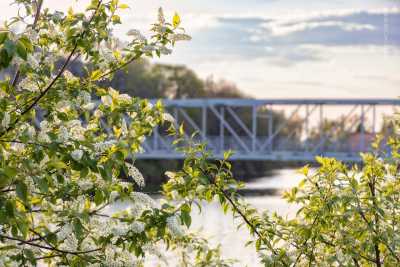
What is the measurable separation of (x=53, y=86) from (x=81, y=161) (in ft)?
2.10

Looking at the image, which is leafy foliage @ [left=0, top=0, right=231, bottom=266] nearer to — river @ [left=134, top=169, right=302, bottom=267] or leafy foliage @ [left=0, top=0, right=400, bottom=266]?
leafy foliage @ [left=0, top=0, right=400, bottom=266]

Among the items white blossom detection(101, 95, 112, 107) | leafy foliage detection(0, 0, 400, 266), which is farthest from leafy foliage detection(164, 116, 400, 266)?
white blossom detection(101, 95, 112, 107)

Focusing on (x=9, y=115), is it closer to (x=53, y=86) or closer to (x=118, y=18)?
(x=53, y=86)

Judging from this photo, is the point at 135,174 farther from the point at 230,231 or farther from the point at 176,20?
the point at 230,231

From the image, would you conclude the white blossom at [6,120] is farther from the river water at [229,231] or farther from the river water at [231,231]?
the river water at [231,231]

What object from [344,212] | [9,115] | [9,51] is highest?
[9,51]

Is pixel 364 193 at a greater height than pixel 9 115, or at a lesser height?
lesser

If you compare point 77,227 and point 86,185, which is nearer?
point 77,227

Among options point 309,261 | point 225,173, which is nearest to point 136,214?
point 225,173

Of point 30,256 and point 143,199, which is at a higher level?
point 143,199

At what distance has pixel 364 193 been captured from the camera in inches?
169

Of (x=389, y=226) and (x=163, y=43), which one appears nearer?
(x=163, y=43)

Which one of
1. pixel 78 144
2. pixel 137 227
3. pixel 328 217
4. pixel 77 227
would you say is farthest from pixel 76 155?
pixel 328 217

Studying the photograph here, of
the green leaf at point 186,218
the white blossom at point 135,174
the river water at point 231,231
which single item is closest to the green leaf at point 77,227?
the white blossom at point 135,174
